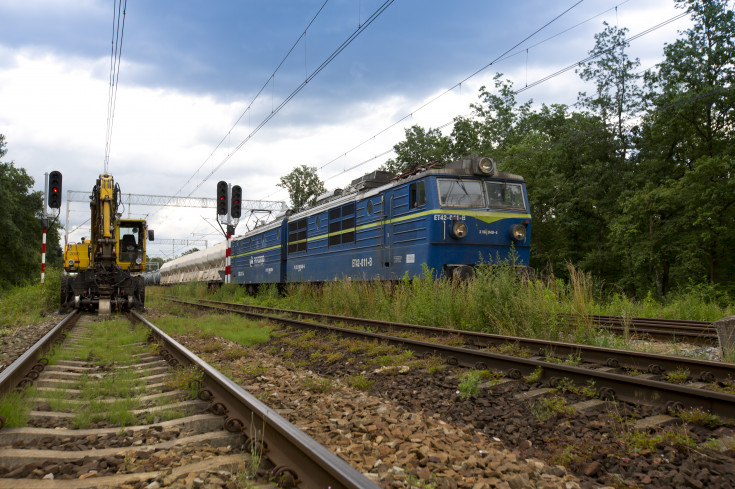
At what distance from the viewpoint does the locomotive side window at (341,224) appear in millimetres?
13752

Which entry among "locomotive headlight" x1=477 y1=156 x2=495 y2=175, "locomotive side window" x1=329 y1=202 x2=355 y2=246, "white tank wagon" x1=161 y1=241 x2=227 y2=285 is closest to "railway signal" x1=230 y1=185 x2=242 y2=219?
"locomotive side window" x1=329 y1=202 x2=355 y2=246

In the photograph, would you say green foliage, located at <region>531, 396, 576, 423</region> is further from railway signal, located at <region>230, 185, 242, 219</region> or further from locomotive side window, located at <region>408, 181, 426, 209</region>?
railway signal, located at <region>230, 185, 242, 219</region>

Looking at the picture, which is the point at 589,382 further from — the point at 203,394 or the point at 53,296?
the point at 53,296

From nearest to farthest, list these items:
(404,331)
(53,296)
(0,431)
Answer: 1. (0,431)
2. (404,331)
3. (53,296)

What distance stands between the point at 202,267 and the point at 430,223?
27.2 m

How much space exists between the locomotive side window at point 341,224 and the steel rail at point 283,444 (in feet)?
30.8

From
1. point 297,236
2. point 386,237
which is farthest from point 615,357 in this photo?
point 297,236

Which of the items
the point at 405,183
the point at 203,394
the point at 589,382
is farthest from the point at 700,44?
the point at 203,394

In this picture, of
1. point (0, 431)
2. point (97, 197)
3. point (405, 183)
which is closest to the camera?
point (0, 431)

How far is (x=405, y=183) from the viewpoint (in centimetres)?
1175

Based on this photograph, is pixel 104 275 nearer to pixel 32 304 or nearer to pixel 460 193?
pixel 32 304

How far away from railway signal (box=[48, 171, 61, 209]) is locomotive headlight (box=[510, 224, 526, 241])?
50.6 feet

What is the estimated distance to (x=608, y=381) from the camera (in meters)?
4.48

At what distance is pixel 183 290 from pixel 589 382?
28.5 m
